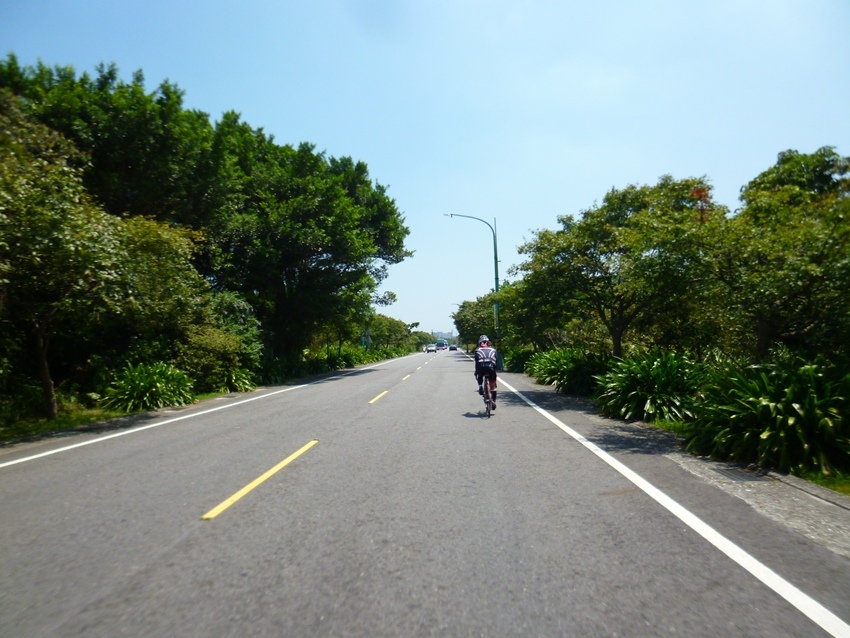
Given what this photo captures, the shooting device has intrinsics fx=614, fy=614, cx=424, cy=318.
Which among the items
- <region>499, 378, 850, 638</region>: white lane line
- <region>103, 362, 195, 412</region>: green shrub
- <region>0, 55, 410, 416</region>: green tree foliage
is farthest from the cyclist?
<region>103, 362, 195, 412</region>: green shrub

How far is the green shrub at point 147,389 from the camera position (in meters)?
16.0

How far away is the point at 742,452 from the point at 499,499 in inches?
155

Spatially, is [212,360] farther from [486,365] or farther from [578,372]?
[578,372]

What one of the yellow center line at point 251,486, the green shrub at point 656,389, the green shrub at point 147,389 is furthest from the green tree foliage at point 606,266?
the green shrub at point 147,389

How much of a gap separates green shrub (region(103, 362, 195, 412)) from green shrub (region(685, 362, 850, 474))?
525 inches

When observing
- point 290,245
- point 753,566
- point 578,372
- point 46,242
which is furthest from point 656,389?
point 290,245

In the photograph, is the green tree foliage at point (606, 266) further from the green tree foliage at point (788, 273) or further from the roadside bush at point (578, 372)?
the green tree foliage at point (788, 273)

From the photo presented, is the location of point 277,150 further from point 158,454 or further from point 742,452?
point 742,452

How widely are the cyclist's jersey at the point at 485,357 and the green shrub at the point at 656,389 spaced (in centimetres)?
262

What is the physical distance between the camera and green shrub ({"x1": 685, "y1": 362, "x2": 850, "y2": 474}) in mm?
7508

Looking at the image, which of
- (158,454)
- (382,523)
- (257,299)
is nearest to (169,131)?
(257,299)

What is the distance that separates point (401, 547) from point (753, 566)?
8.44ft

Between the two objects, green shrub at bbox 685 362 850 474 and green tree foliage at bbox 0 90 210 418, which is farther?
green tree foliage at bbox 0 90 210 418

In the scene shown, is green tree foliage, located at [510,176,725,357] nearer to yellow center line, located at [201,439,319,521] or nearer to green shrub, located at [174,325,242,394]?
yellow center line, located at [201,439,319,521]
